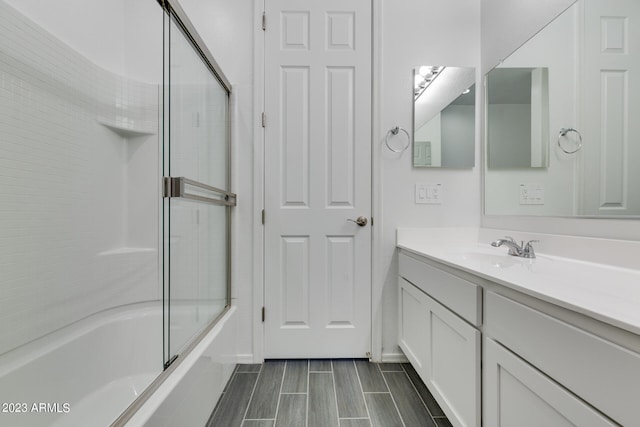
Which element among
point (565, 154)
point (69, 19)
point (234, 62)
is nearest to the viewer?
point (565, 154)

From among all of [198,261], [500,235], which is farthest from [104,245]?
[500,235]

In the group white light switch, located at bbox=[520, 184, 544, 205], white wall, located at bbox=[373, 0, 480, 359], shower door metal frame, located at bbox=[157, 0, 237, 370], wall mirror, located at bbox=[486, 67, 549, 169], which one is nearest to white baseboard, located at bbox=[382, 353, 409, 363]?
white wall, located at bbox=[373, 0, 480, 359]

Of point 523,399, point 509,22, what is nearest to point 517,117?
point 509,22

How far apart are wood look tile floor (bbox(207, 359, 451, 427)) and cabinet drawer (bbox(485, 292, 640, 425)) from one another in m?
0.78

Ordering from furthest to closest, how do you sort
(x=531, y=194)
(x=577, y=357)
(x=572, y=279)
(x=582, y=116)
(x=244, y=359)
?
1. (x=244, y=359)
2. (x=531, y=194)
3. (x=582, y=116)
4. (x=572, y=279)
5. (x=577, y=357)

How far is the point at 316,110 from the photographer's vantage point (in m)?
1.76

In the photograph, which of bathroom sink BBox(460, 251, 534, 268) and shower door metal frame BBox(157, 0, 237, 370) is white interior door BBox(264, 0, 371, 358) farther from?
bathroom sink BBox(460, 251, 534, 268)

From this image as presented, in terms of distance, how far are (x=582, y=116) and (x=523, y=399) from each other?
3.75ft

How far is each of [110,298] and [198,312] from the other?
0.75m

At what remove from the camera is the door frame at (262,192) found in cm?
174

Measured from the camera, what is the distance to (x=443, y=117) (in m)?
1.76

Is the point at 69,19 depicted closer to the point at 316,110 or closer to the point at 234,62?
the point at 234,62

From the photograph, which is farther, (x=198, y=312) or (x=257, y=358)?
(x=257, y=358)

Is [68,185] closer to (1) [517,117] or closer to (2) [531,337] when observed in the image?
(2) [531,337]
